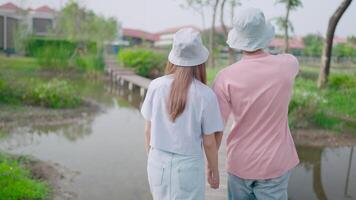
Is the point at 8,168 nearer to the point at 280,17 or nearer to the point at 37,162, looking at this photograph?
the point at 37,162

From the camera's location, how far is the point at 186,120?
1610 mm

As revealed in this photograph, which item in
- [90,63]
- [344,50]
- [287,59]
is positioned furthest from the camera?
[344,50]

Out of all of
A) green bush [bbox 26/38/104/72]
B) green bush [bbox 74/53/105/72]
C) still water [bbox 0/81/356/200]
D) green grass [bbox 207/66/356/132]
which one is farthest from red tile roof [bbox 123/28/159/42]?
still water [bbox 0/81/356/200]

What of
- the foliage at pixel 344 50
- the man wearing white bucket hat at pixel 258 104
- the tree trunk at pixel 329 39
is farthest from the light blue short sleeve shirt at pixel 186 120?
the foliage at pixel 344 50

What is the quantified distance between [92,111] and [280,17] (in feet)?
26.6

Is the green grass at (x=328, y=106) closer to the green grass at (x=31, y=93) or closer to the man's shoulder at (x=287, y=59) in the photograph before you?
the green grass at (x=31, y=93)

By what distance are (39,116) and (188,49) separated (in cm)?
610

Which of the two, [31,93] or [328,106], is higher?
[31,93]

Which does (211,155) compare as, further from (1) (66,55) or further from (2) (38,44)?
(2) (38,44)

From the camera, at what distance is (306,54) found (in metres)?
36.0

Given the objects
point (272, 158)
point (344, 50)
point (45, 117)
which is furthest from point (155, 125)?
point (344, 50)

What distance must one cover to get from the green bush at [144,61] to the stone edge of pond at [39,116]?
7818 mm

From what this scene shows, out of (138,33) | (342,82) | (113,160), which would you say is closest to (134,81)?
(342,82)

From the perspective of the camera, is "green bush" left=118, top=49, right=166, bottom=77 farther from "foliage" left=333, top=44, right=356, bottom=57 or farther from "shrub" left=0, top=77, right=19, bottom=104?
"foliage" left=333, top=44, right=356, bottom=57
